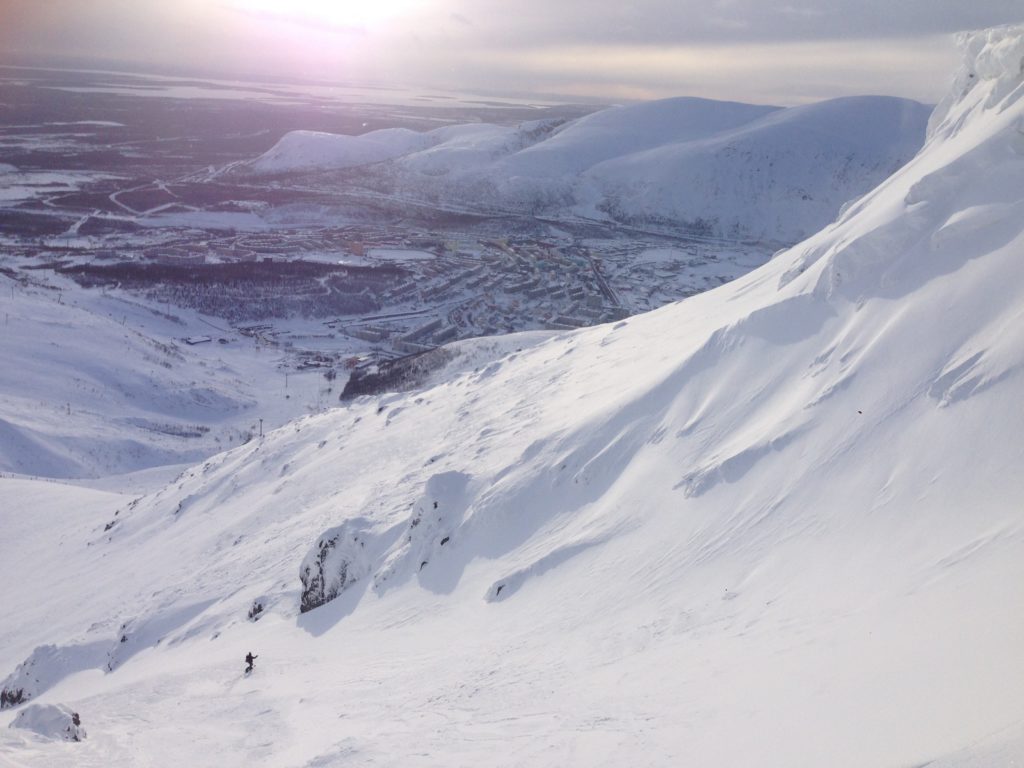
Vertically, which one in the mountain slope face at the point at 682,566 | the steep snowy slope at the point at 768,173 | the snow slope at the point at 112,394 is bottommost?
the mountain slope face at the point at 682,566

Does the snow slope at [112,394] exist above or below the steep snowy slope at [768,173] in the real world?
below

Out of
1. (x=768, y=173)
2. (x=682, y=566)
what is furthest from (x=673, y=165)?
(x=682, y=566)

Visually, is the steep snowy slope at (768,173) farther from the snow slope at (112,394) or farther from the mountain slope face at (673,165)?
the snow slope at (112,394)

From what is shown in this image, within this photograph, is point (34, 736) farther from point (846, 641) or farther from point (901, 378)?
point (901, 378)

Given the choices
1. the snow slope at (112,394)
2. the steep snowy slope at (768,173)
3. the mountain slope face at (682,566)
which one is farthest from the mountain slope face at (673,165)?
the mountain slope face at (682,566)

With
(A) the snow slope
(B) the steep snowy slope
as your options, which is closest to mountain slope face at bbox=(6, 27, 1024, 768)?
(A) the snow slope

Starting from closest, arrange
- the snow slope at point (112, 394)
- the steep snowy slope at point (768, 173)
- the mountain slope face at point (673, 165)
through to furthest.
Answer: the snow slope at point (112, 394) < the steep snowy slope at point (768, 173) < the mountain slope face at point (673, 165)

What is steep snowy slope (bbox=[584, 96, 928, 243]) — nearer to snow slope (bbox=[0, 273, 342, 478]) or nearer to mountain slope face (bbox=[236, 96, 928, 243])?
mountain slope face (bbox=[236, 96, 928, 243])
